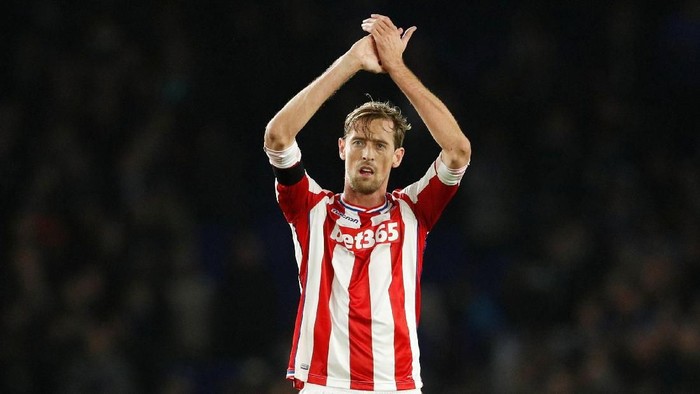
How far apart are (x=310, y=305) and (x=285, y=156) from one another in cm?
61

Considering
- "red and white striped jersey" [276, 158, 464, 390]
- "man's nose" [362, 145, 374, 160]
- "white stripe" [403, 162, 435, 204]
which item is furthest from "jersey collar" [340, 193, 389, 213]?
"man's nose" [362, 145, 374, 160]

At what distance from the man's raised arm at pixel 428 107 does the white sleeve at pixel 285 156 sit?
51 cm

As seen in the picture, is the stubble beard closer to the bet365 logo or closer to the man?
the man

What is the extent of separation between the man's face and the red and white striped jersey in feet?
0.41

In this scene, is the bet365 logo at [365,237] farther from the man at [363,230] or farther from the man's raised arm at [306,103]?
the man's raised arm at [306,103]

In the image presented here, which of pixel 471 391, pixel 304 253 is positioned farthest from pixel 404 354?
pixel 471 391

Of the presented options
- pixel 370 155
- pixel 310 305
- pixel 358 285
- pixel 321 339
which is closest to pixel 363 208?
pixel 370 155

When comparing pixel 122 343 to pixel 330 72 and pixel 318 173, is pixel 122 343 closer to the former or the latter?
pixel 318 173

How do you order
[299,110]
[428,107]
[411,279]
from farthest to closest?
[411,279]
[428,107]
[299,110]

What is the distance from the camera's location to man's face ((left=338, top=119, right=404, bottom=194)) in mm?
4156

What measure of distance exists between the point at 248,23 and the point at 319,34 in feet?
2.06

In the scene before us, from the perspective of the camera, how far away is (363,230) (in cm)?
417

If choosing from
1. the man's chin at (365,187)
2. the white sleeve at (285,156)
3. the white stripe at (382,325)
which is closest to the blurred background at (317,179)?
the white stripe at (382,325)

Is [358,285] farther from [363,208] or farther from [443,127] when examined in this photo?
[443,127]
